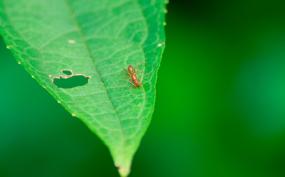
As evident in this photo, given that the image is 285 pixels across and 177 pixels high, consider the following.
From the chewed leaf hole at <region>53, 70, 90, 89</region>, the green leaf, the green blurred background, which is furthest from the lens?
the green blurred background

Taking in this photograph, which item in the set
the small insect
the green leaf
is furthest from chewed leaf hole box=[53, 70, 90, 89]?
the small insect

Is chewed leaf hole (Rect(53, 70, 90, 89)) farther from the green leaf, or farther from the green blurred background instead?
the green blurred background

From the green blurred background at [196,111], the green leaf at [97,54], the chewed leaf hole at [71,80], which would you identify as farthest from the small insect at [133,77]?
the green blurred background at [196,111]

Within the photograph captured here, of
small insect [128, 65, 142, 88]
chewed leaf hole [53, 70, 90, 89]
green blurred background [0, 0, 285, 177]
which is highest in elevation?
chewed leaf hole [53, 70, 90, 89]

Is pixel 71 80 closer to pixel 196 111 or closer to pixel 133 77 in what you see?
pixel 133 77

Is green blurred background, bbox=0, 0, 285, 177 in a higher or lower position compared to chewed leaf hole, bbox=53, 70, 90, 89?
lower

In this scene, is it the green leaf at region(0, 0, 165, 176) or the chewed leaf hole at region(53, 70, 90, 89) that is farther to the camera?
the chewed leaf hole at region(53, 70, 90, 89)

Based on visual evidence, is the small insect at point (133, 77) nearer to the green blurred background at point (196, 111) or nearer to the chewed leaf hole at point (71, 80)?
the chewed leaf hole at point (71, 80)

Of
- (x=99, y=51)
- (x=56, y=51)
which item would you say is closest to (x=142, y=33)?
(x=99, y=51)
